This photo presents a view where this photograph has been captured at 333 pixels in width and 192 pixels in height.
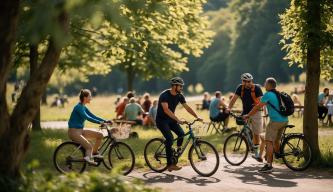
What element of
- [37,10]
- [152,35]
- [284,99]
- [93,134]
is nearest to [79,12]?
[37,10]

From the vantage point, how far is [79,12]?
5879 millimetres

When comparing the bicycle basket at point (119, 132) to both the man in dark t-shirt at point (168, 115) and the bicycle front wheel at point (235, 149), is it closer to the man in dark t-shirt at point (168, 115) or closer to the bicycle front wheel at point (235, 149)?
the man in dark t-shirt at point (168, 115)

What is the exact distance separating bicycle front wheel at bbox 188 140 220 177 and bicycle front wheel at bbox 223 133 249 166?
1.61 m

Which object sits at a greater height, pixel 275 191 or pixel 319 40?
pixel 319 40

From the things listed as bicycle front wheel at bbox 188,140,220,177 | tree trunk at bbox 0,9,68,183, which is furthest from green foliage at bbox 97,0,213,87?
tree trunk at bbox 0,9,68,183

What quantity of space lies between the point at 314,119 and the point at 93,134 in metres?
4.78

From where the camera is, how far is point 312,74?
13102 mm

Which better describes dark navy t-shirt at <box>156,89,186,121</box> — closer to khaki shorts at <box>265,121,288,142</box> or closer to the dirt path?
the dirt path

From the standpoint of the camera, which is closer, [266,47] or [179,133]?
[179,133]

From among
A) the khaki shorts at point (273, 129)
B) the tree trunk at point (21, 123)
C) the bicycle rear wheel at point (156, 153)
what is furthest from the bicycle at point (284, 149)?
the tree trunk at point (21, 123)

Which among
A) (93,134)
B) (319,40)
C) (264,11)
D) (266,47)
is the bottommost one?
(93,134)

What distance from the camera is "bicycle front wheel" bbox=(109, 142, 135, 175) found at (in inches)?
472

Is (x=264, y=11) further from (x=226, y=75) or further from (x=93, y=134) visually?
(x=93, y=134)

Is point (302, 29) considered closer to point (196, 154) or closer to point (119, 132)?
point (196, 154)
